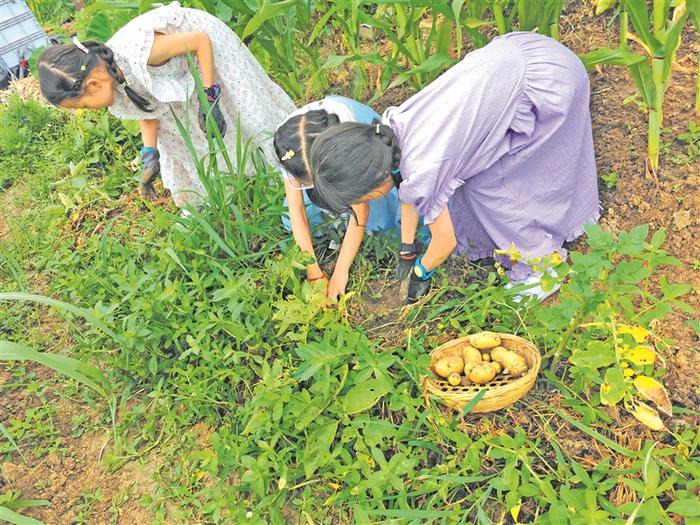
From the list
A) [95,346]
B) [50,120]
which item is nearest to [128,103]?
[95,346]

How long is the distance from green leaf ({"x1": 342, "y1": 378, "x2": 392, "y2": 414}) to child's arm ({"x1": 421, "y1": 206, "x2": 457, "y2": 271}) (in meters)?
0.45

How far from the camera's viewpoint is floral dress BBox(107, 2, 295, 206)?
1.95 m

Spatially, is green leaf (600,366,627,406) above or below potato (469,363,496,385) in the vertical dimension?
above

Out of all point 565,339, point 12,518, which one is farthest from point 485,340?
point 12,518

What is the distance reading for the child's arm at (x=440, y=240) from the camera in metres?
1.67

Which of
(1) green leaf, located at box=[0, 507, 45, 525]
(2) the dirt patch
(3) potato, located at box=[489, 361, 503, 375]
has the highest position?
(1) green leaf, located at box=[0, 507, 45, 525]

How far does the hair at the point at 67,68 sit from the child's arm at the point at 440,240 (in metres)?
1.17

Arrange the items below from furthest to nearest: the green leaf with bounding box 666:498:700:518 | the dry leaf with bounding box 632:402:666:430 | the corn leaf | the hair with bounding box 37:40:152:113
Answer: the hair with bounding box 37:40:152:113
the corn leaf
the dry leaf with bounding box 632:402:666:430
the green leaf with bounding box 666:498:700:518

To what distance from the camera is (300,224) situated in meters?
1.90

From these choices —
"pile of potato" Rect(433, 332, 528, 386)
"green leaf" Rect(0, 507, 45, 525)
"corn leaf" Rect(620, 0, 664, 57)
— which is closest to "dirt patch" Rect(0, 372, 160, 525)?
"green leaf" Rect(0, 507, 45, 525)

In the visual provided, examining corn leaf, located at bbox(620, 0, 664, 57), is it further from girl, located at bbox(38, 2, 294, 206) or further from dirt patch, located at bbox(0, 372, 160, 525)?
dirt patch, located at bbox(0, 372, 160, 525)

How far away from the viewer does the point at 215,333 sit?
1795 millimetres

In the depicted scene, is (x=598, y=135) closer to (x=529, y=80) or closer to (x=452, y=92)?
(x=529, y=80)

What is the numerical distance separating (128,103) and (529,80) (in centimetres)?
135
